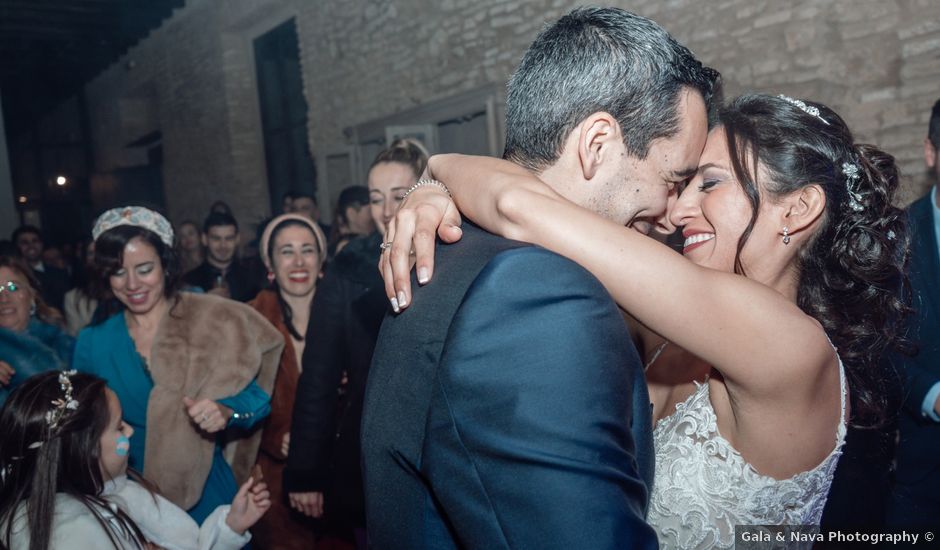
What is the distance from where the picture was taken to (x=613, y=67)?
1.20 metres

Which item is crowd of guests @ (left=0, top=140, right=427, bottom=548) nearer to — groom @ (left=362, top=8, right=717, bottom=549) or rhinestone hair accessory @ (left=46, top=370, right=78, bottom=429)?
rhinestone hair accessory @ (left=46, top=370, right=78, bottom=429)

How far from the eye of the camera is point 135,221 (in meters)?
3.07

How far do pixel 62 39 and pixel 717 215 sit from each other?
1425 centimetres

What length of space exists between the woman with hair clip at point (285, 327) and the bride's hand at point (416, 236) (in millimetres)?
2165

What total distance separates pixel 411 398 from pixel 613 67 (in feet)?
2.16

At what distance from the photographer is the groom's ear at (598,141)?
121 cm

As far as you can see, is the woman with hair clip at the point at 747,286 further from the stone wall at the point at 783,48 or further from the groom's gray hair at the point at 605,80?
the stone wall at the point at 783,48

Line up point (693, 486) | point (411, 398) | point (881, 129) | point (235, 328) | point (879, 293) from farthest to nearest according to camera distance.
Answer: point (881, 129) → point (235, 328) → point (879, 293) → point (693, 486) → point (411, 398)

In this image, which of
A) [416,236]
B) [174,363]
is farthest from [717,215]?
[174,363]

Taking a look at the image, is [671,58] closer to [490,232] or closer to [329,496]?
[490,232]

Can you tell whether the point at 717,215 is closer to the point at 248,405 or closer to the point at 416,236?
the point at 416,236

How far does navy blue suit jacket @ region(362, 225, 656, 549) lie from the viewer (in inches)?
34.2

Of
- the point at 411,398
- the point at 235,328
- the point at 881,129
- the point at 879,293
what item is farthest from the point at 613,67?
the point at 881,129

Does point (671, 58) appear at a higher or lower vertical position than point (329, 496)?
higher
